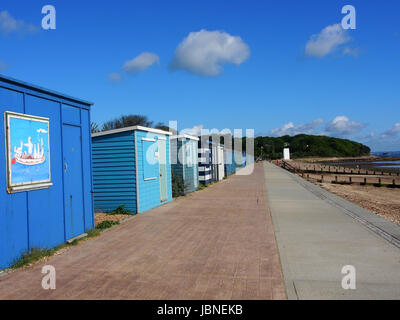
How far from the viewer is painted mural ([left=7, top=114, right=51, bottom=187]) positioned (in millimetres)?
6198

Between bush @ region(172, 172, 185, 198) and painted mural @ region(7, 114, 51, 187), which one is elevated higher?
painted mural @ region(7, 114, 51, 187)

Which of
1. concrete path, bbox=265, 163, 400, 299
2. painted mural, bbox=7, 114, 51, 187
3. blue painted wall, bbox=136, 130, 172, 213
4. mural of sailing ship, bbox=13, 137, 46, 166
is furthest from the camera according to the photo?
blue painted wall, bbox=136, 130, 172, 213

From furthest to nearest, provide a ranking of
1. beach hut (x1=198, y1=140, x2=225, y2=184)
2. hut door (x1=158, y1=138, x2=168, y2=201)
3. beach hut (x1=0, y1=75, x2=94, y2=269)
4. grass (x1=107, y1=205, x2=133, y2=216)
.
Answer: beach hut (x1=198, y1=140, x2=225, y2=184), hut door (x1=158, y1=138, x2=168, y2=201), grass (x1=107, y1=205, x2=133, y2=216), beach hut (x1=0, y1=75, x2=94, y2=269)

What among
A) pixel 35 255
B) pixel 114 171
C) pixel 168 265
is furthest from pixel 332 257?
pixel 114 171

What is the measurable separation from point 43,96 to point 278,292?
5697mm

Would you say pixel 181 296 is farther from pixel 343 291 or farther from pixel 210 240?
pixel 210 240

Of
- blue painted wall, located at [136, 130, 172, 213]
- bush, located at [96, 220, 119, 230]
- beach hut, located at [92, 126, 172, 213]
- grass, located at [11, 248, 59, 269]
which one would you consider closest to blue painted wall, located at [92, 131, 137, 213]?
beach hut, located at [92, 126, 172, 213]

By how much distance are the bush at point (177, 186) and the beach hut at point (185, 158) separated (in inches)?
13.0

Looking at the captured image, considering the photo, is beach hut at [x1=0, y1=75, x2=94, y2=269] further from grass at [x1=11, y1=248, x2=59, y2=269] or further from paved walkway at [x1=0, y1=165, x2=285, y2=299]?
paved walkway at [x1=0, y1=165, x2=285, y2=299]

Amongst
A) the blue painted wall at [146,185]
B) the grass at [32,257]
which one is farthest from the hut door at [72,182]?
the blue painted wall at [146,185]

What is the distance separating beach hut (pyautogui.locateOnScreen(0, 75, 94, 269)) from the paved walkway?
61cm

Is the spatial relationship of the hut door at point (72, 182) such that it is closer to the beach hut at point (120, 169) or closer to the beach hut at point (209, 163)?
the beach hut at point (120, 169)

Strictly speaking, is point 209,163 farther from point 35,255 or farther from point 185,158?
point 35,255

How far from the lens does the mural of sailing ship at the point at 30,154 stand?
6.38 metres
